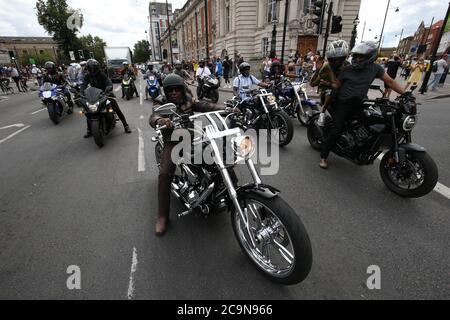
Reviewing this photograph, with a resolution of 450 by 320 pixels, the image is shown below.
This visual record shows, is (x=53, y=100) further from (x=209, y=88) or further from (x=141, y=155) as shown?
(x=209, y=88)

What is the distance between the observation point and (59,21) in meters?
37.9

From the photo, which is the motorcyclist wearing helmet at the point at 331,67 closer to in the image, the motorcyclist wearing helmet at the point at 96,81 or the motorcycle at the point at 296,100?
the motorcycle at the point at 296,100

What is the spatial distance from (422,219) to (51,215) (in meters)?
4.69

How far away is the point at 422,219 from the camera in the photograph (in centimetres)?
273

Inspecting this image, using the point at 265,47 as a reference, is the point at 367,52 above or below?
below

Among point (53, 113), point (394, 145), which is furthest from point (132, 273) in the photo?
point (53, 113)

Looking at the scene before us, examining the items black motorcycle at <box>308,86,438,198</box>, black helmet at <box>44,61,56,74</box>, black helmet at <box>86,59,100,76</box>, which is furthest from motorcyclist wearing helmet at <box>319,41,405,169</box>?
black helmet at <box>44,61,56,74</box>

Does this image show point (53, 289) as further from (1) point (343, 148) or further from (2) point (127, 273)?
(1) point (343, 148)

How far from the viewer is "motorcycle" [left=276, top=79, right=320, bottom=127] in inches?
250

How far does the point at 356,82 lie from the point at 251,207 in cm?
281

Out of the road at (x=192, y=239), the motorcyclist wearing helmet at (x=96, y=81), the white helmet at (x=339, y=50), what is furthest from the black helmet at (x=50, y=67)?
the white helmet at (x=339, y=50)

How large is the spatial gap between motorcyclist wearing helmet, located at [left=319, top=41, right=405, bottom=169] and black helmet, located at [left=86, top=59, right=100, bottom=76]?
575cm
